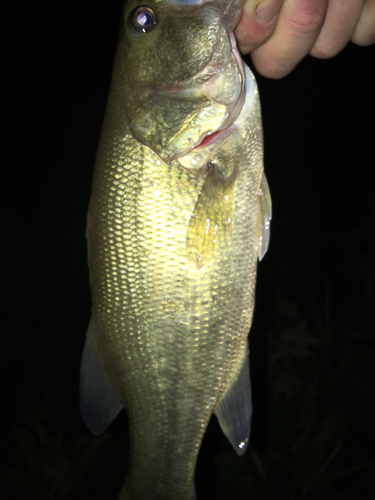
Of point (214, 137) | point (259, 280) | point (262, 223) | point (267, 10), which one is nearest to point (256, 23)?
point (267, 10)

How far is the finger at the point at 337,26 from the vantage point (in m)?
1.43

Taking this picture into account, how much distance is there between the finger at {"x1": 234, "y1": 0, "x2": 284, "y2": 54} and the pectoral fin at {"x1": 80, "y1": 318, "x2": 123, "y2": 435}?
1.16 metres

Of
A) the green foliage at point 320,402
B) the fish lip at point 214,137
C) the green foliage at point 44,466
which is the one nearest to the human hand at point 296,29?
the fish lip at point 214,137

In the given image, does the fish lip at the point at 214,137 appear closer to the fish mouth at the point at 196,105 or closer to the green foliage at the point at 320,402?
the fish mouth at the point at 196,105

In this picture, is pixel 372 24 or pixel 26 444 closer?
pixel 372 24

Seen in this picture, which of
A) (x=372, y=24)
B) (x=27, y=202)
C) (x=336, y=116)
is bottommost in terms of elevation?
(x=27, y=202)

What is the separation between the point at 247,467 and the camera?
10.7 ft

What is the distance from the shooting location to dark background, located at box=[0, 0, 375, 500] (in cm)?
329

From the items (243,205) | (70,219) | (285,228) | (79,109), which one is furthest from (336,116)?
(243,205)

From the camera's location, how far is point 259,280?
5051 millimetres

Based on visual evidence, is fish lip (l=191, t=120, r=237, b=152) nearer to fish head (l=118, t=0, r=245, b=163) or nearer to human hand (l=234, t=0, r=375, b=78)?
fish head (l=118, t=0, r=245, b=163)

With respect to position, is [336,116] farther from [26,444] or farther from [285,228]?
[26,444]

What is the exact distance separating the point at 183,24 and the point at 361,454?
385cm

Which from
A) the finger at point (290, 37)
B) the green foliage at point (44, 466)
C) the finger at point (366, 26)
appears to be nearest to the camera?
the finger at point (290, 37)
